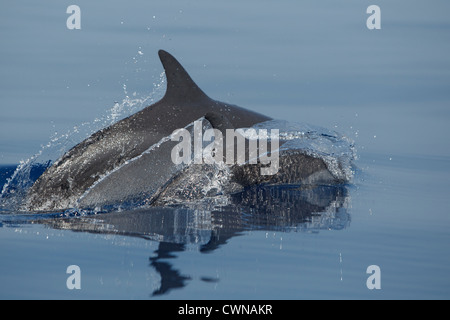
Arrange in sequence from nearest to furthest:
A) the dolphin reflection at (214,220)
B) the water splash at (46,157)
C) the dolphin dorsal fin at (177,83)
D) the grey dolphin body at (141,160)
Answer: the dolphin reflection at (214,220), the grey dolphin body at (141,160), the dolphin dorsal fin at (177,83), the water splash at (46,157)

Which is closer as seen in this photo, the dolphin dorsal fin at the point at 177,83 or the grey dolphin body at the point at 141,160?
the grey dolphin body at the point at 141,160

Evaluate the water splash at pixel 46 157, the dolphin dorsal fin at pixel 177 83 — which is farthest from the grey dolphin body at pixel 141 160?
the water splash at pixel 46 157

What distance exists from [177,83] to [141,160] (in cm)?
154

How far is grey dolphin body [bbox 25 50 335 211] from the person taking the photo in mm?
13266

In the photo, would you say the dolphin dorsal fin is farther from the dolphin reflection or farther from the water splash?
the dolphin reflection

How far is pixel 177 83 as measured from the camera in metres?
14.2

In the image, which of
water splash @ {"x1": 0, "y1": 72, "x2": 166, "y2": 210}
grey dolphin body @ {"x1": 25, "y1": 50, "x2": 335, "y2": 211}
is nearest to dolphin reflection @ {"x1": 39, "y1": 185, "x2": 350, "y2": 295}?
grey dolphin body @ {"x1": 25, "y1": 50, "x2": 335, "y2": 211}

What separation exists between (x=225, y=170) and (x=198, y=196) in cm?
118

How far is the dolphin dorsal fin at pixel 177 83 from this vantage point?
14.1 meters

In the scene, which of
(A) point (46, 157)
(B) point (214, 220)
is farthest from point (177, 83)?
(B) point (214, 220)

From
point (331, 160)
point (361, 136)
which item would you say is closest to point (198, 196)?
point (331, 160)

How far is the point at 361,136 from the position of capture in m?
19.1

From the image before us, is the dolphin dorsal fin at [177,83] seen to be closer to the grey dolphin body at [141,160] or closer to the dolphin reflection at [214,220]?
the grey dolphin body at [141,160]

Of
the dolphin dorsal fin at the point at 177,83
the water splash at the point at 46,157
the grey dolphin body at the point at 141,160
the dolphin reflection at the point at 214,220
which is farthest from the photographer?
the water splash at the point at 46,157
